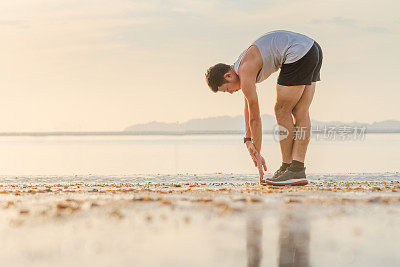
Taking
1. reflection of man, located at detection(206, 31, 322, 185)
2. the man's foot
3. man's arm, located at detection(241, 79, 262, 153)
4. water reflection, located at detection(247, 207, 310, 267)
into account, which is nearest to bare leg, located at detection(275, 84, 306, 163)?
reflection of man, located at detection(206, 31, 322, 185)

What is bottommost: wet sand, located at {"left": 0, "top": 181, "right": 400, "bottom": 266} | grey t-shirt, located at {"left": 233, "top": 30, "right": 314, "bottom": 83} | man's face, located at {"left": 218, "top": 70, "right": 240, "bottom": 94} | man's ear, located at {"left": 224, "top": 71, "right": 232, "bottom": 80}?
wet sand, located at {"left": 0, "top": 181, "right": 400, "bottom": 266}

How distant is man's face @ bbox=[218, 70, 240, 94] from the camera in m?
5.40

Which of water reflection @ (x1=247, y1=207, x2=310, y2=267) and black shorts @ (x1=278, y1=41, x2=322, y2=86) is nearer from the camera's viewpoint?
water reflection @ (x1=247, y1=207, x2=310, y2=267)

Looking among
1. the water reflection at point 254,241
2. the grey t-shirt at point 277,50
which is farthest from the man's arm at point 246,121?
the water reflection at point 254,241

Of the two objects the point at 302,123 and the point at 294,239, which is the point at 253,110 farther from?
the point at 294,239

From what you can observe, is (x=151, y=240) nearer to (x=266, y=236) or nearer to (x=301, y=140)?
(x=266, y=236)

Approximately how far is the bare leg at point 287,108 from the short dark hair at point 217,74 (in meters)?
0.61

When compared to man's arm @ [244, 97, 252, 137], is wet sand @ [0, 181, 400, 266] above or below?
below

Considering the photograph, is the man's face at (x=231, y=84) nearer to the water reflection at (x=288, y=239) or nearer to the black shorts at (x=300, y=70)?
the black shorts at (x=300, y=70)

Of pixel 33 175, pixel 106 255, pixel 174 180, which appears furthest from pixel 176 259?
pixel 33 175

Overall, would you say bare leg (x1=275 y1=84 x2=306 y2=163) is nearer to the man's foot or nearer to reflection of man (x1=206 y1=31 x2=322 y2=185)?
reflection of man (x1=206 y1=31 x2=322 y2=185)

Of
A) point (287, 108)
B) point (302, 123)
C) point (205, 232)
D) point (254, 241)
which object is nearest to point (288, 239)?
point (254, 241)

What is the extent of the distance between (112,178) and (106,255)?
8.65 meters

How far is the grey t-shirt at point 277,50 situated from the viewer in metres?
5.37
